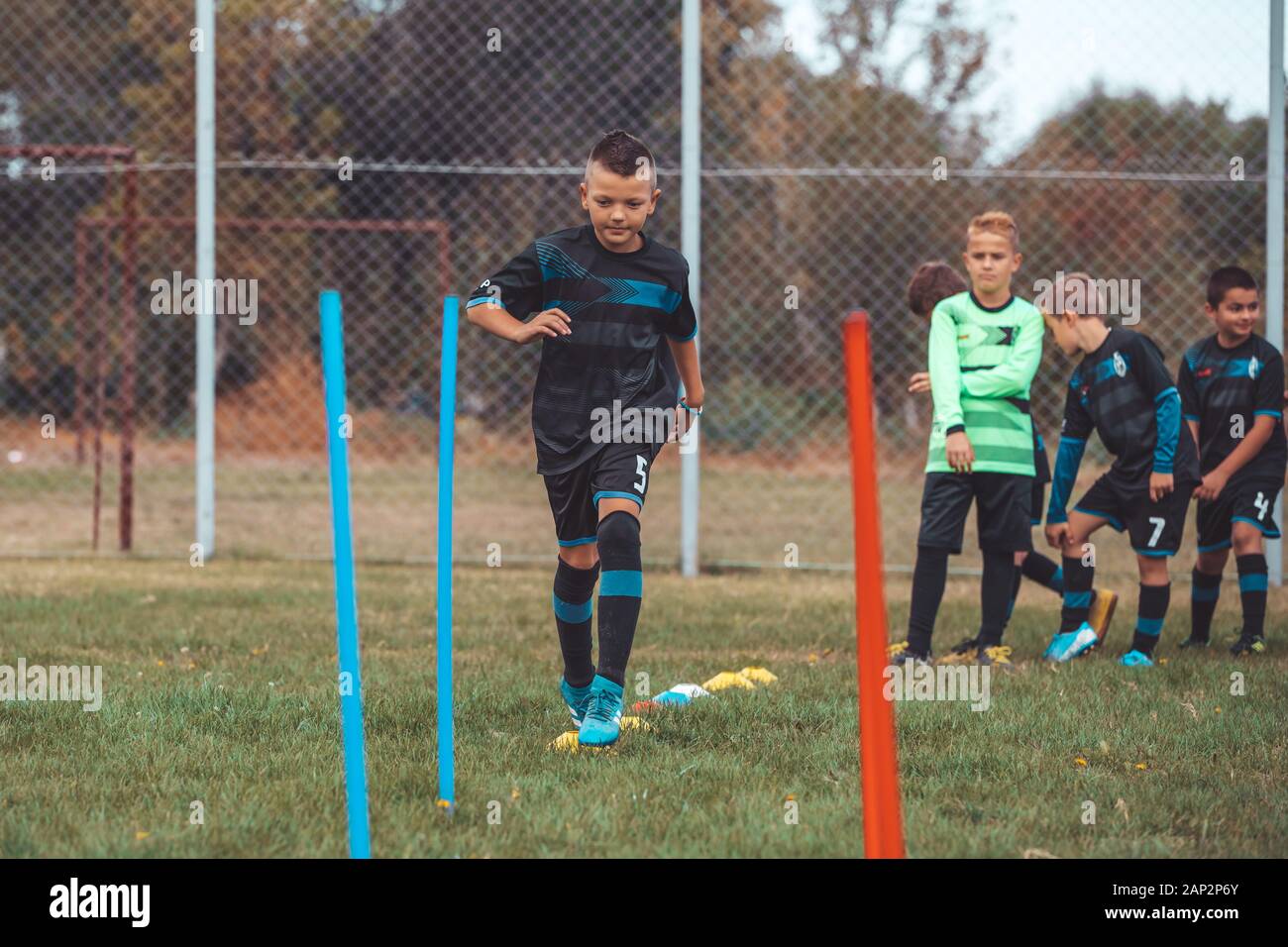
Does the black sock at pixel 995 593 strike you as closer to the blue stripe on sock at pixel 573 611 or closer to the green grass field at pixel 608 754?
the green grass field at pixel 608 754

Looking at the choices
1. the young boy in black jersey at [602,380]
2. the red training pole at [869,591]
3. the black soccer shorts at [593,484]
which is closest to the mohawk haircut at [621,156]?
the young boy in black jersey at [602,380]

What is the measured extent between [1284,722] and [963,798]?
1456 millimetres

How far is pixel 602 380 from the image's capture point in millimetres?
→ 3920

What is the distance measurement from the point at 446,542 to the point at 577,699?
124cm

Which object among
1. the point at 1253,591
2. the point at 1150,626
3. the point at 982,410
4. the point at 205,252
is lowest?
the point at 1150,626

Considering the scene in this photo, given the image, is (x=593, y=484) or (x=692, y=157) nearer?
(x=593, y=484)

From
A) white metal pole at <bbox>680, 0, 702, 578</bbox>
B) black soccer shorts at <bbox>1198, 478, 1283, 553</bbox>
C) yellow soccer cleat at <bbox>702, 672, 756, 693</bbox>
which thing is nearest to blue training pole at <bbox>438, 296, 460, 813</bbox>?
yellow soccer cleat at <bbox>702, 672, 756, 693</bbox>

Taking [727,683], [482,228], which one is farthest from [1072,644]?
[482,228]

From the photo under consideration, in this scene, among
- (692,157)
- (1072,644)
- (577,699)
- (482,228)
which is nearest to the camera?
(577,699)

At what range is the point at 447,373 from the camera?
2953mm

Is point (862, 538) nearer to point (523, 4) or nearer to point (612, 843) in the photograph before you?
point (612, 843)

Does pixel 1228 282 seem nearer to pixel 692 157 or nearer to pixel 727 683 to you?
pixel 727 683

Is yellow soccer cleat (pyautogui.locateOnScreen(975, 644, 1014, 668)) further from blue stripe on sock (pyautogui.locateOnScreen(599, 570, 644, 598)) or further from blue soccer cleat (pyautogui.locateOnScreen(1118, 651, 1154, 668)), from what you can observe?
blue stripe on sock (pyautogui.locateOnScreen(599, 570, 644, 598))

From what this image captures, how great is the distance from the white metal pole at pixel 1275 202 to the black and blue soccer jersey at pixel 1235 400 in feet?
6.95
